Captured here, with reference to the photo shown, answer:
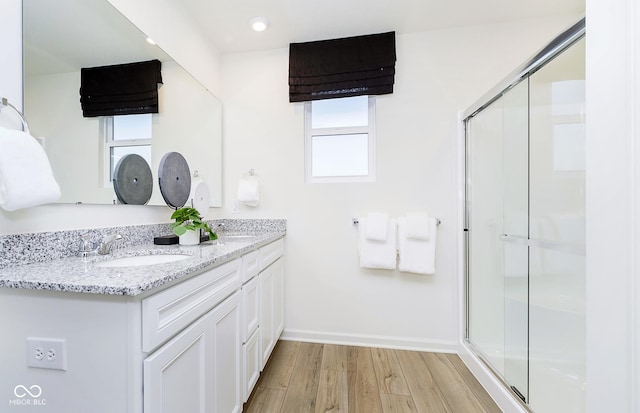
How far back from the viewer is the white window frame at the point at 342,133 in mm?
1994

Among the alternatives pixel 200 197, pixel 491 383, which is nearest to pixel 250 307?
pixel 200 197

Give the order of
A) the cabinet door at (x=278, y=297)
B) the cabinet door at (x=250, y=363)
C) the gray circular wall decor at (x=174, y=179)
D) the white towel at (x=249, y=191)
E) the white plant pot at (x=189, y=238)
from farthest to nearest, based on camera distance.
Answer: the white towel at (x=249, y=191)
the cabinet door at (x=278, y=297)
the gray circular wall decor at (x=174, y=179)
the white plant pot at (x=189, y=238)
the cabinet door at (x=250, y=363)

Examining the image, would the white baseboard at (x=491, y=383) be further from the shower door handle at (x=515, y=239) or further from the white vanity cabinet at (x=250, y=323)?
the white vanity cabinet at (x=250, y=323)

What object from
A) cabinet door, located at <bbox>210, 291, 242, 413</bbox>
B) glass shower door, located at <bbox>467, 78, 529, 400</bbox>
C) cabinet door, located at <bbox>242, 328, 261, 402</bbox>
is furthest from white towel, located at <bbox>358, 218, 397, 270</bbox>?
cabinet door, located at <bbox>210, 291, 242, 413</bbox>

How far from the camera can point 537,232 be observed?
1.40 m

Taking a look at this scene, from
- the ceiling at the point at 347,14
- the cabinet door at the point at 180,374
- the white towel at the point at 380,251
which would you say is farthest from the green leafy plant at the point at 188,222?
the ceiling at the point at 347,14

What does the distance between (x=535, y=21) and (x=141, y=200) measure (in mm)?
2924

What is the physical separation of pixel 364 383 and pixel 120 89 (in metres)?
2.11

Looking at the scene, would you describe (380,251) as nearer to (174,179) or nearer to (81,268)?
(174,179)

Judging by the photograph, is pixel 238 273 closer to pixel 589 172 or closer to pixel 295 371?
pixel 295 371

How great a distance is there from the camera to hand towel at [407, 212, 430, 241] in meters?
1.79

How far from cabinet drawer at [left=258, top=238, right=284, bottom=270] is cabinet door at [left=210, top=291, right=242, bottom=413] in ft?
1.20

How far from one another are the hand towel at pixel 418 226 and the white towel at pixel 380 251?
4.4 inches

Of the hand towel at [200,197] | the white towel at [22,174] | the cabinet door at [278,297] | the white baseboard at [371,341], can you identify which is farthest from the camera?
the white baseboard at [371,341]
